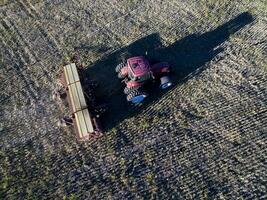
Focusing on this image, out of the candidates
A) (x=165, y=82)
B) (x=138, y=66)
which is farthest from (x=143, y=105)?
(x=138, y=66)

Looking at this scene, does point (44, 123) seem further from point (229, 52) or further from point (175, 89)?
point (229, 52)

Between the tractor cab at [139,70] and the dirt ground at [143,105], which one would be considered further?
the tractor cab at [139,70]

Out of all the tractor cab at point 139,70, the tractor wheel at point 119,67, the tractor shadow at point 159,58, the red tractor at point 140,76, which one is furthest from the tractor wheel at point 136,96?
the tractor wheel at point 119,67

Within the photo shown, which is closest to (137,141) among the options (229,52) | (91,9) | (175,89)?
(175,89)

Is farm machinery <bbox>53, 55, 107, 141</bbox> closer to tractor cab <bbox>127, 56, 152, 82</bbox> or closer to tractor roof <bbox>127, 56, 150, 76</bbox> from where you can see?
tractor cab <bbox>127, 56, 152, 82</bbox>

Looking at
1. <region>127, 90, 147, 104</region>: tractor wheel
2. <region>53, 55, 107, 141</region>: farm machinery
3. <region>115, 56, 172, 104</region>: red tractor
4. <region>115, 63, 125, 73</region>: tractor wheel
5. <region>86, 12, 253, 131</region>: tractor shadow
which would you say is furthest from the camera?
<region>115, 63, 125, 73</region>: tractor wheel

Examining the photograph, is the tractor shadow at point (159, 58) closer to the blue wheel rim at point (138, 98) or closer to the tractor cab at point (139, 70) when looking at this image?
the blue wheel rim at point (138, 98)

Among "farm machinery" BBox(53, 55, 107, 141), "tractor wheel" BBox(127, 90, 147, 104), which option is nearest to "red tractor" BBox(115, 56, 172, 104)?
"tractor wheel" BBox(127, 90, 147, 104)
